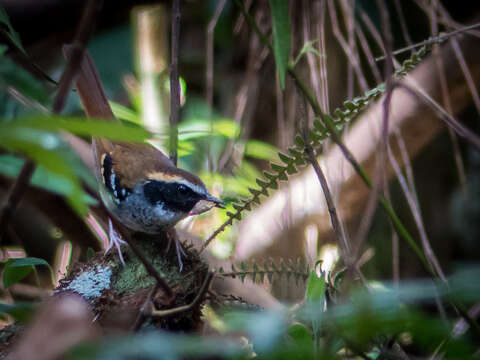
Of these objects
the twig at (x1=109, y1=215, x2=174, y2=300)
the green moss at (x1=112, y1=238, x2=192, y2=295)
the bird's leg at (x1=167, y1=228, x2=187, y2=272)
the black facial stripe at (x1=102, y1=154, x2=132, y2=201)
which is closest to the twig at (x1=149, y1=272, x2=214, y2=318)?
the twig at (x1=109, y1=215, x2=174, y2=300)

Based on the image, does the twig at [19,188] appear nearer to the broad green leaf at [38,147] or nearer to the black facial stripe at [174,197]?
the broad green leaf at [38,147]

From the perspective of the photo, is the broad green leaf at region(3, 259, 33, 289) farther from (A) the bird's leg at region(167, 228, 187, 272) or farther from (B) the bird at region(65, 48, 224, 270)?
(A) the bird's leg at region(167, 228, 187, 272)

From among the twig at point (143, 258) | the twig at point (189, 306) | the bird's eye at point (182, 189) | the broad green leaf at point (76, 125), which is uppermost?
the bird's eye at point (182, 189)

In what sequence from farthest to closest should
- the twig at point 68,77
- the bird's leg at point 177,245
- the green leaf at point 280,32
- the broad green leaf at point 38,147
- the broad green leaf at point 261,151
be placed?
the broad green leaf at point 261,151 < the bird's leg at point 177,245 < the green leaf at point 280,32 < the twig at point 68,77 < the broad green leaf at point 38,147

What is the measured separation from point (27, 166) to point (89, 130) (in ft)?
0.74

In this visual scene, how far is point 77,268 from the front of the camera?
1533 millimetres

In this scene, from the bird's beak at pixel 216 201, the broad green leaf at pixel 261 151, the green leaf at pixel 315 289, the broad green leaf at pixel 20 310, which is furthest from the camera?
the broad green leaf at pixel 261 151

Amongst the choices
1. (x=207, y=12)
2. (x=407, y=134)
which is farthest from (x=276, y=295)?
(x=207, y=12)

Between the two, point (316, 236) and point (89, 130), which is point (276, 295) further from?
point (89, 130)

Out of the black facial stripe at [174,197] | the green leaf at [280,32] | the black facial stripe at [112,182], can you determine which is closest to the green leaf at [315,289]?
the green leaf at [280,32]

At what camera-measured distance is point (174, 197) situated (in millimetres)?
1989

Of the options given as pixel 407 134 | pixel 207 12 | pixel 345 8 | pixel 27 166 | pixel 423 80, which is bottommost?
pixel 27 166

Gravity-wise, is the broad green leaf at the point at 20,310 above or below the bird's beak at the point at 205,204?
below

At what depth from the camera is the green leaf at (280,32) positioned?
4.40ft
